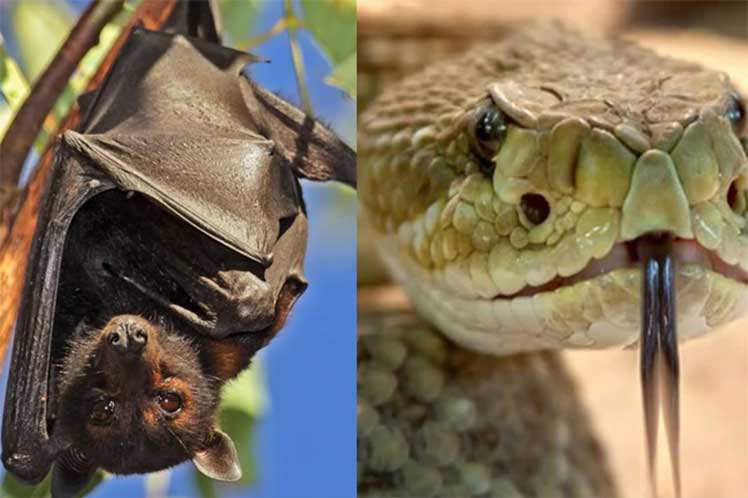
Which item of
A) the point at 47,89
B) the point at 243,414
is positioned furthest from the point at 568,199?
the point at 47,89

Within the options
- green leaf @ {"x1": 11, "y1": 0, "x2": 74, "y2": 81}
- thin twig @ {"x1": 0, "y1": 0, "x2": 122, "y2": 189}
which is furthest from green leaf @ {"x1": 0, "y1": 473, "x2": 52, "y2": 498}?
green leaf @ {"x1": 11, "y1": 0, "x2": 74, "y2": 81}

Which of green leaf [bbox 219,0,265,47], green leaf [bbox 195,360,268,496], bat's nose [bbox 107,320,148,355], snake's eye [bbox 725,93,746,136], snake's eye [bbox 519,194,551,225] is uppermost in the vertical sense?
green leaf [bbox 219,0,265,47]

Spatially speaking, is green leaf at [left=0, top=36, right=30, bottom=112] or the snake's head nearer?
the snake's head

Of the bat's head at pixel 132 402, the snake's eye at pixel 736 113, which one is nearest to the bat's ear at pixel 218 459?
the bat's head at pixel 132 402

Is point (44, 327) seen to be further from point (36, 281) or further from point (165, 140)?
point (165, 140)

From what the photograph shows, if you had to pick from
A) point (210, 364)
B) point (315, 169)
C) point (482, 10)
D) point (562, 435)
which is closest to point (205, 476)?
point (210, 364)

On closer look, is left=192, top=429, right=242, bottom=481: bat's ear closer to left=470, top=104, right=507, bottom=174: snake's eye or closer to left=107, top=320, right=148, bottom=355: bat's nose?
left=107, top=320, right=148, bottom=355: bat's nose

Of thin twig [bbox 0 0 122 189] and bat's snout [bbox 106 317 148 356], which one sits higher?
thin twig [bbox 0 0 122 189]
